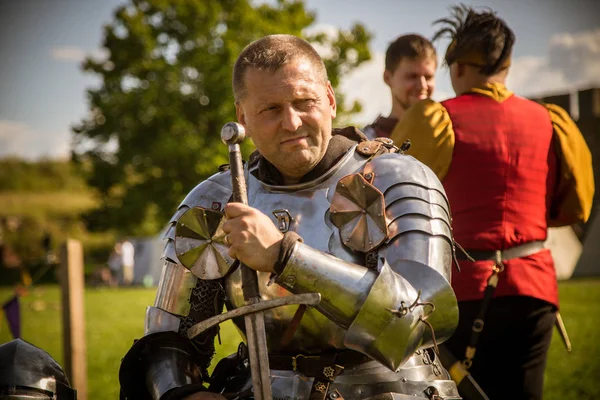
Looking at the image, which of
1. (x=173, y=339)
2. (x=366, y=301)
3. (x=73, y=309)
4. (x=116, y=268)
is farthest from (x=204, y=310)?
(x=116, y=268)

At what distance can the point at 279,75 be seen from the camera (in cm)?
288

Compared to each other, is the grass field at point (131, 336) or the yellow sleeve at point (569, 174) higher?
the yellow sleeve at point (569, 174)

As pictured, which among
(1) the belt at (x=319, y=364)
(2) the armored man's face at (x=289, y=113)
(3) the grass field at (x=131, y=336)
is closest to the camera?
(1) the belt at (x=319, y=364)

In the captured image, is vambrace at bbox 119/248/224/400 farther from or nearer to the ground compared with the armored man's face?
nearer to the ground

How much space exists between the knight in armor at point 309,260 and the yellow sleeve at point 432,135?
77cm

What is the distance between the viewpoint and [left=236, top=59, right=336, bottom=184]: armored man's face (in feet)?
9.43

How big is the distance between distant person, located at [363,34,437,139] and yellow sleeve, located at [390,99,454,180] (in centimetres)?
69

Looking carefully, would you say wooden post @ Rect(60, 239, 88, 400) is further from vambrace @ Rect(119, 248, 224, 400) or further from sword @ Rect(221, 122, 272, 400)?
sword @ Rect(221, 122, 272, 400)

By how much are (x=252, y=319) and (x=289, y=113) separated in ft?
2.54

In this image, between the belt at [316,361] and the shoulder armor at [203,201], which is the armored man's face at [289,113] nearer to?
the shoulder armor at [203,201]

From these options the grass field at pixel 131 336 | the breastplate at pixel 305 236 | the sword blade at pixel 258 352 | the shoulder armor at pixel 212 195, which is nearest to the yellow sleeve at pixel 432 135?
the breastplate at pixel 305 236

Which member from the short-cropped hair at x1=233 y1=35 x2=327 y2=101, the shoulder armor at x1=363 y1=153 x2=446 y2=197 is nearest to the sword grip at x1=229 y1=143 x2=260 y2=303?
the short-cropped hair at x1=233 y1=35 x2=327 y2=101

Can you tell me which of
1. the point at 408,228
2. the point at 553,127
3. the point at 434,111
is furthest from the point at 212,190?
the point at 553,127

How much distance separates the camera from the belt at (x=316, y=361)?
9.26ft
